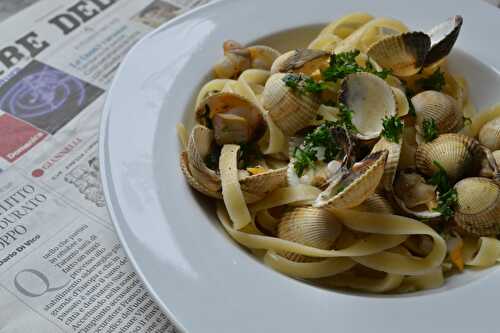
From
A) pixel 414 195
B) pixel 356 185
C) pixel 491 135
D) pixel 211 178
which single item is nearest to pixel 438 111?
pixel 491 135

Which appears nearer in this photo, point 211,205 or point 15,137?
point 211,205

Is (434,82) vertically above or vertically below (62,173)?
above

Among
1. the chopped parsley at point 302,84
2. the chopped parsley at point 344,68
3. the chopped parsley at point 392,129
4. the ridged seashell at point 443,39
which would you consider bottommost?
the chopped parsley at point 392,129

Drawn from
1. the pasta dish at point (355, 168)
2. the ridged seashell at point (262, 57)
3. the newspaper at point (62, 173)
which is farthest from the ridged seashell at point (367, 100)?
the newspaper at point (62, 173)

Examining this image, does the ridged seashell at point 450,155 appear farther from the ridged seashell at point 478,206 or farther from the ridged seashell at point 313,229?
the ridged seashell at point 313,229

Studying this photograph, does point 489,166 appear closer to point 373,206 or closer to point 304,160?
point 373,206

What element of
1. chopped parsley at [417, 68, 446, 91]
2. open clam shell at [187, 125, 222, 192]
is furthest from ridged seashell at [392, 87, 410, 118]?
open clam shell at [187, 125, 222, 192]

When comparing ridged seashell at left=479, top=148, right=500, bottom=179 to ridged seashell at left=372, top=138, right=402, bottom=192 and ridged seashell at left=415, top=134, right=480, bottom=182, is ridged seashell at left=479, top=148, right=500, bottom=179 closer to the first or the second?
ridged seashell at left=415, top=134, right=480, bottom=182
